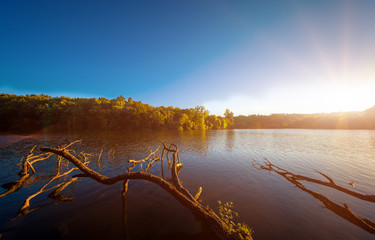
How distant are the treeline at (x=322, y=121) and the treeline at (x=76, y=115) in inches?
4173

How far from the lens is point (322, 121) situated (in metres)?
114

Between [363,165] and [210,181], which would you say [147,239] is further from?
[363,165]

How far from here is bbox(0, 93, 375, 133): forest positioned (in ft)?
226

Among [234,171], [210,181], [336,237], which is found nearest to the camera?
[336,237]

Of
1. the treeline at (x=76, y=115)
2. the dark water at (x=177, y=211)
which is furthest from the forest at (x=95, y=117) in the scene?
the dark water at (x=177, y=211)

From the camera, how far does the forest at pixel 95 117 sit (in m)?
69.0

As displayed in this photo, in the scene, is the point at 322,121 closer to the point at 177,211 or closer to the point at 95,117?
the point at 177,211

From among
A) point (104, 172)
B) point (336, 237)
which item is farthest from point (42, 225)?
point (336, 237)

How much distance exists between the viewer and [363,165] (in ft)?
55.8

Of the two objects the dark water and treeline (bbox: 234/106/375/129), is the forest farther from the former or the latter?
the dark water

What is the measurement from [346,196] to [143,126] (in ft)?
293

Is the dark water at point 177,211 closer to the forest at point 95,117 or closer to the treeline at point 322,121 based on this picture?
the forest at point 95,117

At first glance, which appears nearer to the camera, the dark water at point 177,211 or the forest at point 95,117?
the dark water at point 177,211

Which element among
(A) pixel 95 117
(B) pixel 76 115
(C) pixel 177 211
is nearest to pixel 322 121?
(C) pixel 177 211
